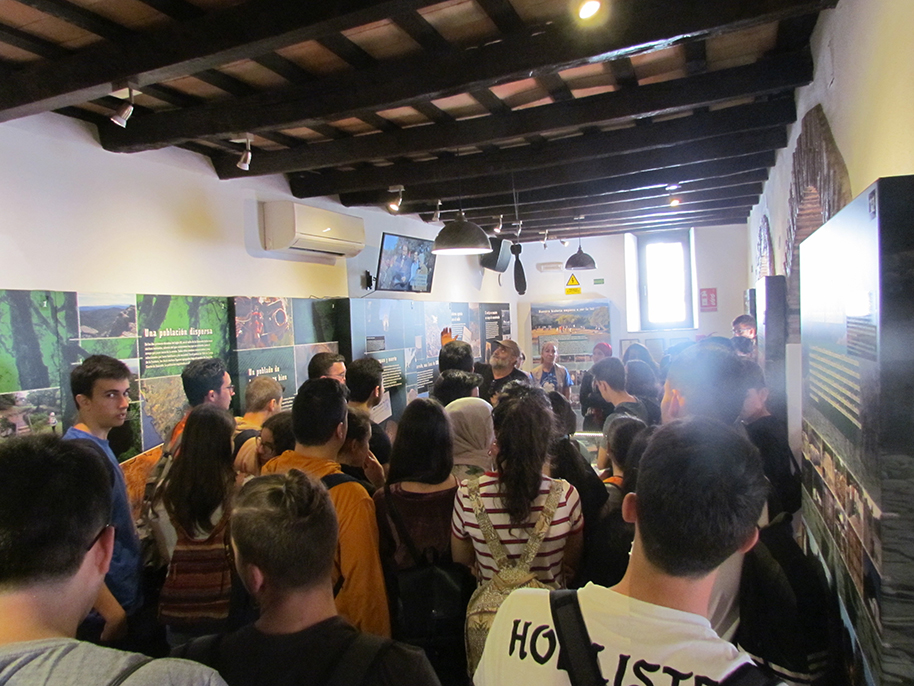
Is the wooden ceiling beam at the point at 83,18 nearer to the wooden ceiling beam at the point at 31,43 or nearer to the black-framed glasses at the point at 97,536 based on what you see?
the wooden ceiling beam at the point at 31,43

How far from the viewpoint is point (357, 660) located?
1065mm

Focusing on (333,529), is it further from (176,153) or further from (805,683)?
(176,153)

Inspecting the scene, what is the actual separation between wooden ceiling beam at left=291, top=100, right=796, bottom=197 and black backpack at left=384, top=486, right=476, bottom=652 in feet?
11.0

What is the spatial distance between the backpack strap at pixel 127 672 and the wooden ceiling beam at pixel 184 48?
82.4 inches

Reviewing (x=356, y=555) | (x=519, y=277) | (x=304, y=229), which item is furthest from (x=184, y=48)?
(x=519, y=277)

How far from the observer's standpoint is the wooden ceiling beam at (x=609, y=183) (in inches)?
194

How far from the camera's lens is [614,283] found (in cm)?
1017

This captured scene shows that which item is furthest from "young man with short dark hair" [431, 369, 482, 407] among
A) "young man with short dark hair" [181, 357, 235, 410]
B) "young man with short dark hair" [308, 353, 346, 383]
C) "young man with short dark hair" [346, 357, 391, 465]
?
"young man with short dark hair" [181, 357, 235, 410]

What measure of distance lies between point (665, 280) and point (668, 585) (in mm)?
10163

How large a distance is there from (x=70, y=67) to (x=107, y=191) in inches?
43.1

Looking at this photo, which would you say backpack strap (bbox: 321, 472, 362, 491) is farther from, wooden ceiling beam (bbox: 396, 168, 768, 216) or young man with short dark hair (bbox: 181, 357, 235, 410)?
wooden ceiling beam (bbox: 396, 168, 768, 216)

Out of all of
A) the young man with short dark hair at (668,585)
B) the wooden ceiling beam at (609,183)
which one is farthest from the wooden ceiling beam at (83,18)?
the wooden ceiling beam at (609,183)

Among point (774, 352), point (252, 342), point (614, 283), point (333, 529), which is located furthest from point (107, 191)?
point (614, 283)

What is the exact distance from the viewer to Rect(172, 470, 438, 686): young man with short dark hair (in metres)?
1.08
